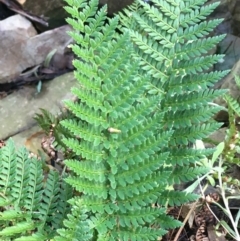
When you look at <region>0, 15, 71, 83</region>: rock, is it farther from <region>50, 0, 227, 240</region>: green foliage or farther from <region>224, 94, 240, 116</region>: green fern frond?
<region>50, 0, 227, 240</region>: green foliage

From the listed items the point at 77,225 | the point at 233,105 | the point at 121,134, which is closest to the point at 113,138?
the point at 121,134

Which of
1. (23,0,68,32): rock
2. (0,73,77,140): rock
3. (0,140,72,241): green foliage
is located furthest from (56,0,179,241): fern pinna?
(23,0,68,32): rock

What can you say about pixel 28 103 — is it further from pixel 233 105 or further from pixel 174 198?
pixel 174 198

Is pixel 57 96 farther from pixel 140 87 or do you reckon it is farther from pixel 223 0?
pixel 140 87

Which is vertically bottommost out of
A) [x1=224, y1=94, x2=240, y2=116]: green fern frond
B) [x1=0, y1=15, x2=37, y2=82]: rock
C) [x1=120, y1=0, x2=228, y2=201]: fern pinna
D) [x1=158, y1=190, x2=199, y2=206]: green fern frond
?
[x1=0, y1=15, x2=37, y2=82]: rock

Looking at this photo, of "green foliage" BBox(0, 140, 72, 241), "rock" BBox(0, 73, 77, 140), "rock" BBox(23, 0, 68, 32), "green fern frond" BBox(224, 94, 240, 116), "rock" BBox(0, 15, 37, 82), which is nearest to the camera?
"green foliage" BBox(0, 140, 72, 241)

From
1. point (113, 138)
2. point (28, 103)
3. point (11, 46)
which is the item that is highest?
point (113, 138)

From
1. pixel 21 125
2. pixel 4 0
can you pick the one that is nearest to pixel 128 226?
pixel 21 125
